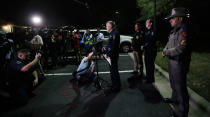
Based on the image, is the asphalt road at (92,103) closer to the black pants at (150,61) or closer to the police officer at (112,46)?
the black pants at (150,61)

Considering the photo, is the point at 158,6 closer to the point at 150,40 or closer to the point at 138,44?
the point at 138,44

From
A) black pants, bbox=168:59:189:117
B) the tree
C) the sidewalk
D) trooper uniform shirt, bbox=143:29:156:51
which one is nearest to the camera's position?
black pants, bbox=168:59:189:117

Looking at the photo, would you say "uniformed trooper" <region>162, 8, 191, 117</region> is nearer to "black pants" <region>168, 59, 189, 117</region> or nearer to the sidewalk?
"black pants" <region>168, 59, 189, 117</region>

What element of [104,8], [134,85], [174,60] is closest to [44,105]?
[134,85]

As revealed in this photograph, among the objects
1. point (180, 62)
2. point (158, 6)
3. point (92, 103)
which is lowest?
point (92, 103)

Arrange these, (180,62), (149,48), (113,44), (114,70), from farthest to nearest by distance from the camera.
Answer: (149,48) < (114,70) < (113,44) < (180,62)

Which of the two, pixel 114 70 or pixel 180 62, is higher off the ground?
pixel 180 62

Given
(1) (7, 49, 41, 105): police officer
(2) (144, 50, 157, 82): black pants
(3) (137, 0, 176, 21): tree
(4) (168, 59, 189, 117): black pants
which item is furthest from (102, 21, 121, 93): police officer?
(3) (137, 0, 176, 21): tree

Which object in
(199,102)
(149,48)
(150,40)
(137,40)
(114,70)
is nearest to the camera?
(199,102)

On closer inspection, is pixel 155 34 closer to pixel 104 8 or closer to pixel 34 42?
pixel 34 42

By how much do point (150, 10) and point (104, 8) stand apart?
101 feet

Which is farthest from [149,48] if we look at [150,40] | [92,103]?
[92,103]

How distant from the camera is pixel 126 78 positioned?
5789mm

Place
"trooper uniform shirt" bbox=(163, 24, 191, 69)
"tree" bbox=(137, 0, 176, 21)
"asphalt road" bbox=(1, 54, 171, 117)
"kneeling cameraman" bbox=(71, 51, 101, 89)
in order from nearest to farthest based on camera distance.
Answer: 1. "trooper uniform shirt" bbox=(163, 24, 191, 69)
2. "asphalt road" bbox=(1, 54, 171, 117)
3. "kneeling cameraman" bbox=(71, 51, 101, 89)
4. "tree" bbox=(137, 0, 176, 21)
